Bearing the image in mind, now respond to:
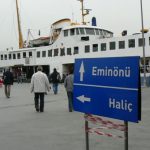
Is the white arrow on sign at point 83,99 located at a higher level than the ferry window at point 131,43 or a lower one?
lower

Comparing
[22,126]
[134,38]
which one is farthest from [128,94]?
[134,38]

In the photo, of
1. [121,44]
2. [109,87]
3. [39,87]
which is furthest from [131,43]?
[109,87]

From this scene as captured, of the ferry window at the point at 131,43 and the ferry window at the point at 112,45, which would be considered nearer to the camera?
the ferry window at the point at 131,43

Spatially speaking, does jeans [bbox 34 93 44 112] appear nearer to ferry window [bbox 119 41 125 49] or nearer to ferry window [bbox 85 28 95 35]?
ferry window [bbox 119 41 125 49]

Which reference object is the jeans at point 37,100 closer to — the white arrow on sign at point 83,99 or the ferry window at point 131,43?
the white arrow on sign at point 83,99

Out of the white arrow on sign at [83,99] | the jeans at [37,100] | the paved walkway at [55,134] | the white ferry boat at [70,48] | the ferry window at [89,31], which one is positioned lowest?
the paved walkway at [55,134]

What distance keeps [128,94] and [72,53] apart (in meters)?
37.0

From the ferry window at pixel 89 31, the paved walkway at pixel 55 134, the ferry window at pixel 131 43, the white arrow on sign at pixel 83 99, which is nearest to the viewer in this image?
the white arrow on sign at pixel 83 99

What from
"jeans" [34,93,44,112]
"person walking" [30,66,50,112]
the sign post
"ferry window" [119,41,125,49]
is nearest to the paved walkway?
"jeans" [34,93,44,112]

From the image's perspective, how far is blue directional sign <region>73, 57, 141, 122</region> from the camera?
494cm

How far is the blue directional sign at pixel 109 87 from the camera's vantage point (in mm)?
4941

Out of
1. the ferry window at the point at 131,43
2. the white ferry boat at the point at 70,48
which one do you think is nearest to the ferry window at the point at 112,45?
the white ferry boat at the point at 70,48

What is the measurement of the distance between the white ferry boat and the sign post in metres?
29.6

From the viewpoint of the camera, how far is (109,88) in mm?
5359
